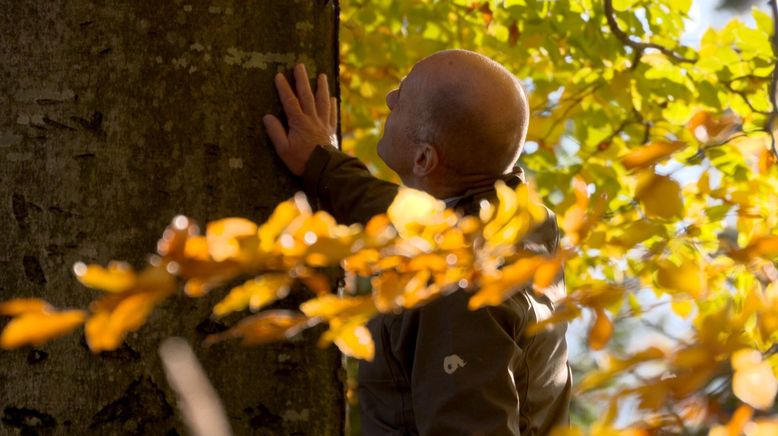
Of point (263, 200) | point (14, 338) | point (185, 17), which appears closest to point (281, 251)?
point (14, 338)

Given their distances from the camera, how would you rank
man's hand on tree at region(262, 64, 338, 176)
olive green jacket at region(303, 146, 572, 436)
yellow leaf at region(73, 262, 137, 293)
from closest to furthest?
1. yellow leaf at region(73, 262, 137, 293)
2. olive green jacket at region(303, 146, 572, 436)
3. man's hand on tree at region(262, 64, 338, 176)

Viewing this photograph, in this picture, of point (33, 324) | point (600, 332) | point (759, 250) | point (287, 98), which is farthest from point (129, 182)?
point (759, 250)

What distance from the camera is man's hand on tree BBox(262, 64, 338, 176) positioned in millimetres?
1960

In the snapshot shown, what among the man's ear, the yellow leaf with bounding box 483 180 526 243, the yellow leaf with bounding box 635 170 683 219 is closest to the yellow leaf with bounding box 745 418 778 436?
the yellow leaf with bounding box 635 170 683 219

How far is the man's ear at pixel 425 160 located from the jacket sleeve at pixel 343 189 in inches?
2.6

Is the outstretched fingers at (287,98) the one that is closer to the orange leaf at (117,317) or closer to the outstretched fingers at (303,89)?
the outstretched fingers at (303,89)

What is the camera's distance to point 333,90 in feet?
7.19

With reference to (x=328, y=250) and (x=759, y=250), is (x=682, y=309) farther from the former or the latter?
(x=328, y=250)

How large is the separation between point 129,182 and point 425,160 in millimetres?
612

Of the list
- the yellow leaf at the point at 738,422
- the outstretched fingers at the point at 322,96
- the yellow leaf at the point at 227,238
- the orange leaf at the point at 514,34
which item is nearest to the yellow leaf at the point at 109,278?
the yellow leaf at the point at 227,238

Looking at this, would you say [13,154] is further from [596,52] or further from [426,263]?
[596,52]

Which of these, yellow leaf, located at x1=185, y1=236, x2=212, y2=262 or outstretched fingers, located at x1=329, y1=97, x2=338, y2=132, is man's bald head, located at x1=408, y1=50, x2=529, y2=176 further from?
yellow leaf, located at x1=185, y1=236, x2=212, y2=262

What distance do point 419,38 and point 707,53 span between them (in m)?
1.09

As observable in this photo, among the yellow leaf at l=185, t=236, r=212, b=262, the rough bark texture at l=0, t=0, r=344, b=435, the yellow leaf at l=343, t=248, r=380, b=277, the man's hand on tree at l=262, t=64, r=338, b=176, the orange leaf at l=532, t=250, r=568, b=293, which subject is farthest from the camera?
the man's hand on tree at l=262, t=64, r=338, b=176
